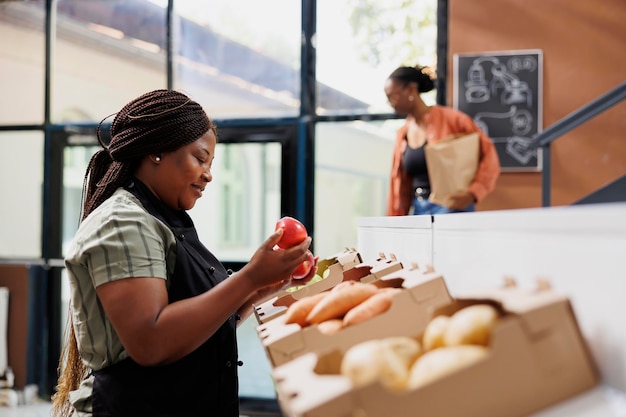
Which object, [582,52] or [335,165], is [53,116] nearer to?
[335,165]

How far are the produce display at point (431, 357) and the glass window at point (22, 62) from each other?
4.52 meters

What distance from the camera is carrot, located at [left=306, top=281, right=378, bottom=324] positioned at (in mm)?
1058

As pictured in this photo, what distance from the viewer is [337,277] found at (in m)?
1.54

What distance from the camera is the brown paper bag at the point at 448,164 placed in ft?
11.0

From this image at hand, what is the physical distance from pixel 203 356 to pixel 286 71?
313 cm

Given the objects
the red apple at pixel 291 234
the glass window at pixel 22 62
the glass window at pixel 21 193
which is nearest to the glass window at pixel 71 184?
the glass window at pixel 21 193

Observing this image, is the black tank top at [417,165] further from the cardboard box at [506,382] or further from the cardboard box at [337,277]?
the cardboard box at [506,382]

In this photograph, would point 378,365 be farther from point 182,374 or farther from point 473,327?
point 182,374

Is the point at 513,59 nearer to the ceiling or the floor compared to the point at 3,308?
nearer to the ceiling

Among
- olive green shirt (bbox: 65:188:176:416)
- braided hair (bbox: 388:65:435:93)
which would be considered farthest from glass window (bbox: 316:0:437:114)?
olive green shirt (bbox: 65:188:176:416)

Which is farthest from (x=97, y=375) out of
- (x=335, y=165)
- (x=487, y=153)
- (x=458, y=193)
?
(x=335, y=165)

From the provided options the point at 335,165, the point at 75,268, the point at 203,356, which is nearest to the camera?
the point at 75,268

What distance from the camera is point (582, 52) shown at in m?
3.81

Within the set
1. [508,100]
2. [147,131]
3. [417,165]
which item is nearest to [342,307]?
[147,131]
